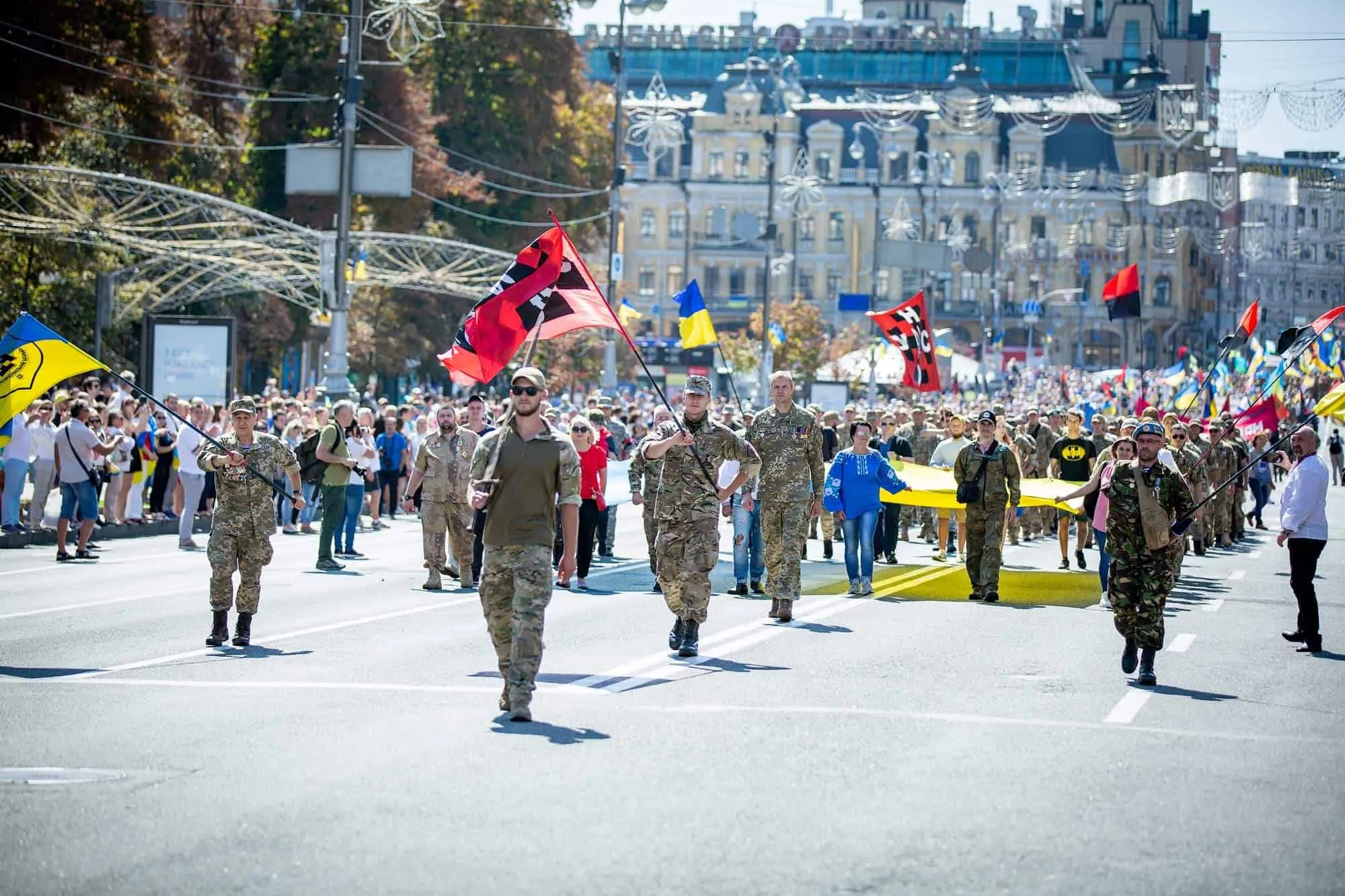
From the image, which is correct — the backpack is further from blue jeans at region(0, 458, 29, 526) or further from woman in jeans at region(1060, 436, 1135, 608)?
woman in jeans at region(1060, 436, 1135, 608)

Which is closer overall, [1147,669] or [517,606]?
[517,606]

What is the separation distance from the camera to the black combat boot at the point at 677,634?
46.6 feet

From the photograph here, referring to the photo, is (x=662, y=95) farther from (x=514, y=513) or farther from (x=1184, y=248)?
(x=514, y=513)

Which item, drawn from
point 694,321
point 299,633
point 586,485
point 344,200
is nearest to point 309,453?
point 586,485

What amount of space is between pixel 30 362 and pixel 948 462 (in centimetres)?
1380

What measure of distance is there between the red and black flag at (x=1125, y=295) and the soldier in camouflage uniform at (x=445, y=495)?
14749 mm

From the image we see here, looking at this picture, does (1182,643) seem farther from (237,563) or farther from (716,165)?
(716,165)


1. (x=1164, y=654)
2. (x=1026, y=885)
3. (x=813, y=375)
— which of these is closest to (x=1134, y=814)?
(x=1026, y=885)

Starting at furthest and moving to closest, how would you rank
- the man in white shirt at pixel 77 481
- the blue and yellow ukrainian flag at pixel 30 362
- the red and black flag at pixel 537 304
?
the man in white shirt at pixel 77 481, the red and black flag at pixel 537 304, the blue and yellow ukrainian flag at pixel 30 362

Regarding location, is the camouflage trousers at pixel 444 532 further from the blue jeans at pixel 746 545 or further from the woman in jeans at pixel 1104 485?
the woman in jeans at pixel 1104 485

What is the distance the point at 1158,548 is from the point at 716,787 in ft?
16.5

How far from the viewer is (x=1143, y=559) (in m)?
13.3

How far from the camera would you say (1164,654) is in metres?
15.3

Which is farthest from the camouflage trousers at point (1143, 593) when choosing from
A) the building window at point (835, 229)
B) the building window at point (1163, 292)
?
the building window at point (1163, 292)
